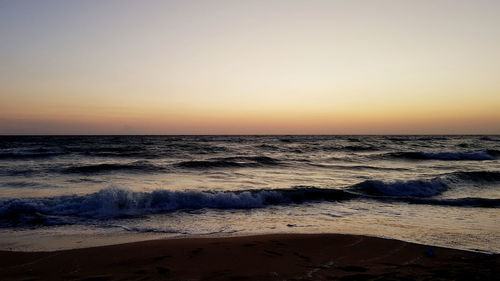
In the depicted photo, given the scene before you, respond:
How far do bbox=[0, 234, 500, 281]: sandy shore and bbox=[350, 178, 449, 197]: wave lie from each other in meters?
6.80

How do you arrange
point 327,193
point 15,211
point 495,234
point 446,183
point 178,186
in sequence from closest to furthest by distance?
point 495,234, point 15,211, point 327,193, point 178,186, point 446,183

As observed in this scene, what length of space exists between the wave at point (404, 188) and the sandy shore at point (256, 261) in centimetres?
680

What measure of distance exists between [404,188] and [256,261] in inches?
395

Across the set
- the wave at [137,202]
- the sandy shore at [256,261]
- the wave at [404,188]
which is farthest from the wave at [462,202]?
the sandy shore at [256,261]

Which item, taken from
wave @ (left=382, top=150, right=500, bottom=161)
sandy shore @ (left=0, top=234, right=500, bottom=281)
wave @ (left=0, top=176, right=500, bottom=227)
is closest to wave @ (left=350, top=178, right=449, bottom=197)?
wave @ (left=0, top=176, right=500, bottom=227)

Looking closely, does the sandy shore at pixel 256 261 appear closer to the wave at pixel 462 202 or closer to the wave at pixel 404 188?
the wave at pixel 462 202

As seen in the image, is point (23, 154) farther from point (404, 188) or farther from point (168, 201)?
point (404, 188)

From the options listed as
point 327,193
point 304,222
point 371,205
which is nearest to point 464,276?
point 304,222

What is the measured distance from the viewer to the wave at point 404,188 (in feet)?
40.7

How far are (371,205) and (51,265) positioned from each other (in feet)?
28.2

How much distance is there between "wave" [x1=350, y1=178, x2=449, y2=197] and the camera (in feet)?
40.7

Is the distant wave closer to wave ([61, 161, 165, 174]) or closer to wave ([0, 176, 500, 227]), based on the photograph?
wave ([61, 161, 165, 174])

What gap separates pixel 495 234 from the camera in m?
6.76

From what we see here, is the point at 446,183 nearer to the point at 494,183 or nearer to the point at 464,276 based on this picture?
the point at 494,183
